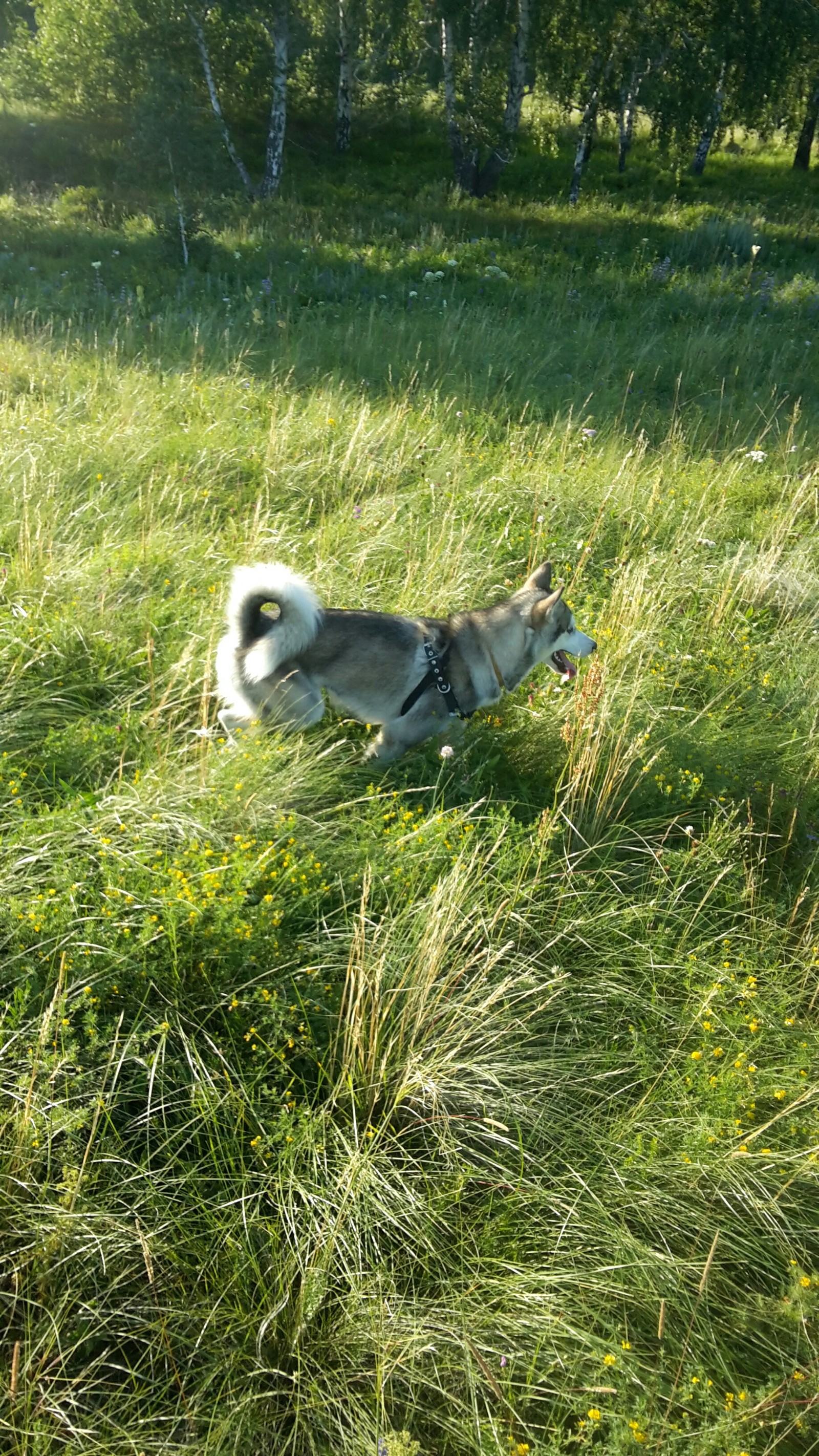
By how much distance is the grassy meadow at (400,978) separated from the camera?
199cm

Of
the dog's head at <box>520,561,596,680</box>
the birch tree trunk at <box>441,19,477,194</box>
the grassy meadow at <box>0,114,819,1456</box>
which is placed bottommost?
the grassy meadow at <box>0,114,819,1456</box>

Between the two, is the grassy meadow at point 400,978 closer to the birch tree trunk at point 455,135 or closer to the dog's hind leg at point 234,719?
the dog's hind leg at point 234,719

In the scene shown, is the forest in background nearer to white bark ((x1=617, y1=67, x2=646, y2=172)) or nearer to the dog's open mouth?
white bark ((x1=617, y1=67, x2=646, y2=172))

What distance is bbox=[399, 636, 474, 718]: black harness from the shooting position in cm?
393

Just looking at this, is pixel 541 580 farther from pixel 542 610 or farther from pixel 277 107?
pixel 277 107

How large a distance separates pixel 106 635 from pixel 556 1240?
2.86 meters

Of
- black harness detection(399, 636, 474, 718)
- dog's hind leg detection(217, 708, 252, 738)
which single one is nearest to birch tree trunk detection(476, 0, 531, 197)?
black harness detection(399, 636, 474, 718)

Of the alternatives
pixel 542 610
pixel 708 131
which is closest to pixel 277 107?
pixel 708 131

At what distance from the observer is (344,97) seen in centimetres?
2223

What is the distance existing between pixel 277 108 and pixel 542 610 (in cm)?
1932

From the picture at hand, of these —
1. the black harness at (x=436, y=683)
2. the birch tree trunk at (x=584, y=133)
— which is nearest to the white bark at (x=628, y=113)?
the birch tree trunk at (x=584, y=133)

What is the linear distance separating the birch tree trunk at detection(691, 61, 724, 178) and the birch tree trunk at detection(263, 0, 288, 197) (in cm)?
893

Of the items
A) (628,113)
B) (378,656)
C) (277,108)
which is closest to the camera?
(378,656)

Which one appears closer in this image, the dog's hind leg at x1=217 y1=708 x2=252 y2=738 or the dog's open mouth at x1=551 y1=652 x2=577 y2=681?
the dog's hind leg at x1=217 y1=708 x2=252 y2=738
